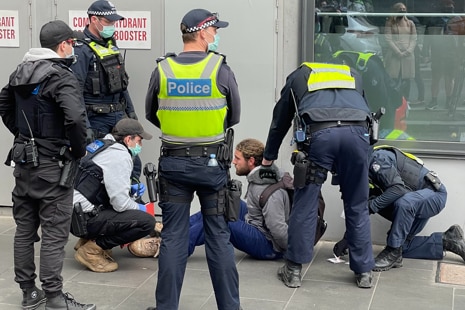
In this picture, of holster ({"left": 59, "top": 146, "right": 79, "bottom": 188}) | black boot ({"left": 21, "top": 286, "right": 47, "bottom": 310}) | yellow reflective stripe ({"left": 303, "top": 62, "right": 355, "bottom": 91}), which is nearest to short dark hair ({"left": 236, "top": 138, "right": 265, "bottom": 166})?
yellow reflective stripe ({"left": 303, "top": 62, "right": 355, "bottom": 91})

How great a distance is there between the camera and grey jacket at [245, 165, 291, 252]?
19.2ft

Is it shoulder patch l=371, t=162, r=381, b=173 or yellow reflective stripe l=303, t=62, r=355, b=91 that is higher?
yellow reflective stripe l=303, t=62, r=355, b=91

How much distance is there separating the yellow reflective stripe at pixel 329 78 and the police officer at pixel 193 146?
906 millimetres

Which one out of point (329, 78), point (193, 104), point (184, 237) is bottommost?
point (184, 237)

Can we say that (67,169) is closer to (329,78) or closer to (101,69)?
(101,69)

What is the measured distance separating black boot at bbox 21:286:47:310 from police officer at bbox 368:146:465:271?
253 cm

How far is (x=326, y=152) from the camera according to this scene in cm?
543

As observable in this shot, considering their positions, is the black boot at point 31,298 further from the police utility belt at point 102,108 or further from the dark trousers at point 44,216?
the police utility belt at point 102,108

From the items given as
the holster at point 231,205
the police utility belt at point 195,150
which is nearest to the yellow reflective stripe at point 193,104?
the police utility belt at point 195,150

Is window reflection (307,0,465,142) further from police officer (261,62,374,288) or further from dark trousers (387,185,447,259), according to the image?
police officer (261,62,374,288)

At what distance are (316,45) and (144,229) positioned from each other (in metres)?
2.28

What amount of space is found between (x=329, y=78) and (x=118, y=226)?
189cm

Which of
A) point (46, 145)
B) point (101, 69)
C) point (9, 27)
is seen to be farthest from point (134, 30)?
point (46, 145)

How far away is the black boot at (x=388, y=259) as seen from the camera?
596 centimetres
